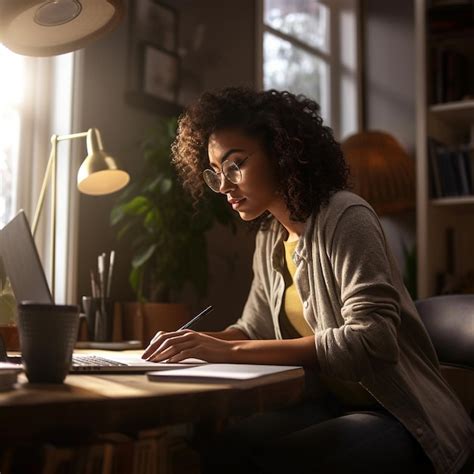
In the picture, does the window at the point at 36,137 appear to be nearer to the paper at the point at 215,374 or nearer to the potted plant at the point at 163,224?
the potted plant at the point at 163,224

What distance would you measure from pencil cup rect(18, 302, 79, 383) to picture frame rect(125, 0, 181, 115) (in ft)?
6.78

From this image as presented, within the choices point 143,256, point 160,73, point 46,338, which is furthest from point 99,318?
point 160,73

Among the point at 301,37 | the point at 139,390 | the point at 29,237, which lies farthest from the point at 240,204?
the point at 301,37

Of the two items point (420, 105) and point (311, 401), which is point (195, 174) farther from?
point (420, 105)

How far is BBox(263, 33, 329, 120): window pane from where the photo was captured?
4.19 m

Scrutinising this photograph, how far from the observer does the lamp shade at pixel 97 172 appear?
2.07 metres

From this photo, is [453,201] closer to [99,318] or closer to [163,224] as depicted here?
[163,224]

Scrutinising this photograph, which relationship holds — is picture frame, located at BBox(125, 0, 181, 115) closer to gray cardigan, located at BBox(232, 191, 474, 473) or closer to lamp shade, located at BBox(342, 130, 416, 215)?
lamp shade, located at BBox(342, 130, 416, 215)

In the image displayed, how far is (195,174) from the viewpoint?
6.38ft

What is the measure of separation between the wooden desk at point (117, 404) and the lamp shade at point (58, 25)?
0.70 metres

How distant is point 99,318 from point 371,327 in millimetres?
975


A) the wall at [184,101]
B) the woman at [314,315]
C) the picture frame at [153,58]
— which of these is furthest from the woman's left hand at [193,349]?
the picture frame at [153,58]

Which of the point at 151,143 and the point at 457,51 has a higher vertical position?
the point at 457,51

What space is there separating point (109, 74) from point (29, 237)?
1844 millimetres
